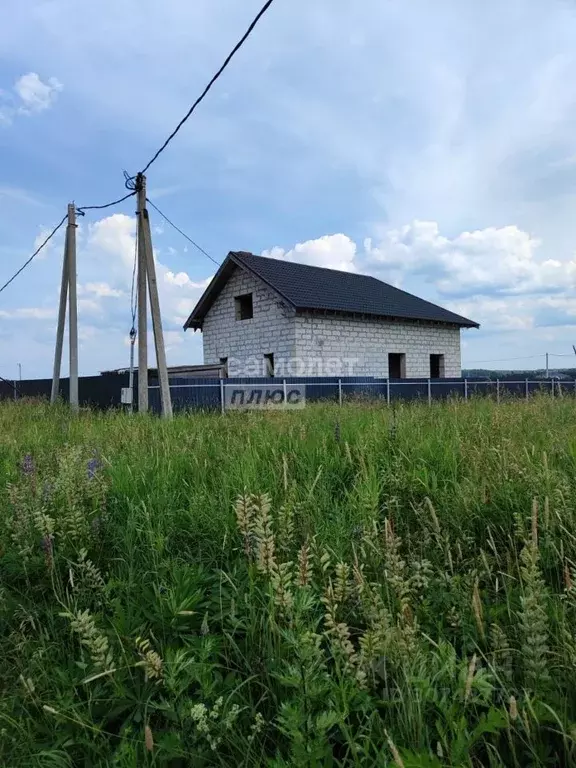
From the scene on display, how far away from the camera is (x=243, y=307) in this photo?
2153cm

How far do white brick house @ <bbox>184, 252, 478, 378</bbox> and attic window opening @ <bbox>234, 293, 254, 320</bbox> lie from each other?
5cm

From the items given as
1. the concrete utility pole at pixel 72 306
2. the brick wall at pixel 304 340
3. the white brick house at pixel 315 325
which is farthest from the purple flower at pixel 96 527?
the brick wall at pixel 304 340

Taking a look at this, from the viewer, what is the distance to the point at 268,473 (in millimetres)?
3074

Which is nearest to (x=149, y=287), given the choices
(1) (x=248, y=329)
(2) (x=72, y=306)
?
(2) (x=72, y=306)

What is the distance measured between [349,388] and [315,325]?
318 cm

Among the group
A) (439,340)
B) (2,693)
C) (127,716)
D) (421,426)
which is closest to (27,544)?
(2,693)

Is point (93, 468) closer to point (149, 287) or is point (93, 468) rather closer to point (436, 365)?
point (149, 287)

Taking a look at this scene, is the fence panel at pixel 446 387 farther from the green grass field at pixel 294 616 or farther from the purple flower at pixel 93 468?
the purple flower at pixel 93 468

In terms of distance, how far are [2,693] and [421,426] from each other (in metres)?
3.79

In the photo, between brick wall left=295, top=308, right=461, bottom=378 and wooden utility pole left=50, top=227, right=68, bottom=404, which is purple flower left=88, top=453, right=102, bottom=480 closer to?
wooden utility pole left=50, top=227, right=68, bottom=404

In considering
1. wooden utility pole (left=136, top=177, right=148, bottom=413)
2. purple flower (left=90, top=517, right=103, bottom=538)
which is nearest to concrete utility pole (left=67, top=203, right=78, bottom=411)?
wooden utility pole (left=136, top=177, right=148, bottom=413)

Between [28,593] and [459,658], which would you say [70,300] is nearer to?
[28,593]

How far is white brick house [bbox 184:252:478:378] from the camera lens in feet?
61.2

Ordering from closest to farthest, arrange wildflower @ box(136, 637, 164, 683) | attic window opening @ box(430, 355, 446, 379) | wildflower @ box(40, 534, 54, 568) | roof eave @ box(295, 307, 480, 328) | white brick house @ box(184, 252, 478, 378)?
1. wildflower @ box(136, 637, 164, 683)
2. wildflower @ box(40, 534, 54, 568)
3. roof eave @ box(295, 307, 480, 328)
4. white brick house @ box(184, 252, 478, 378)
5. attic window opening @ box(430, 355, 446, 379)
